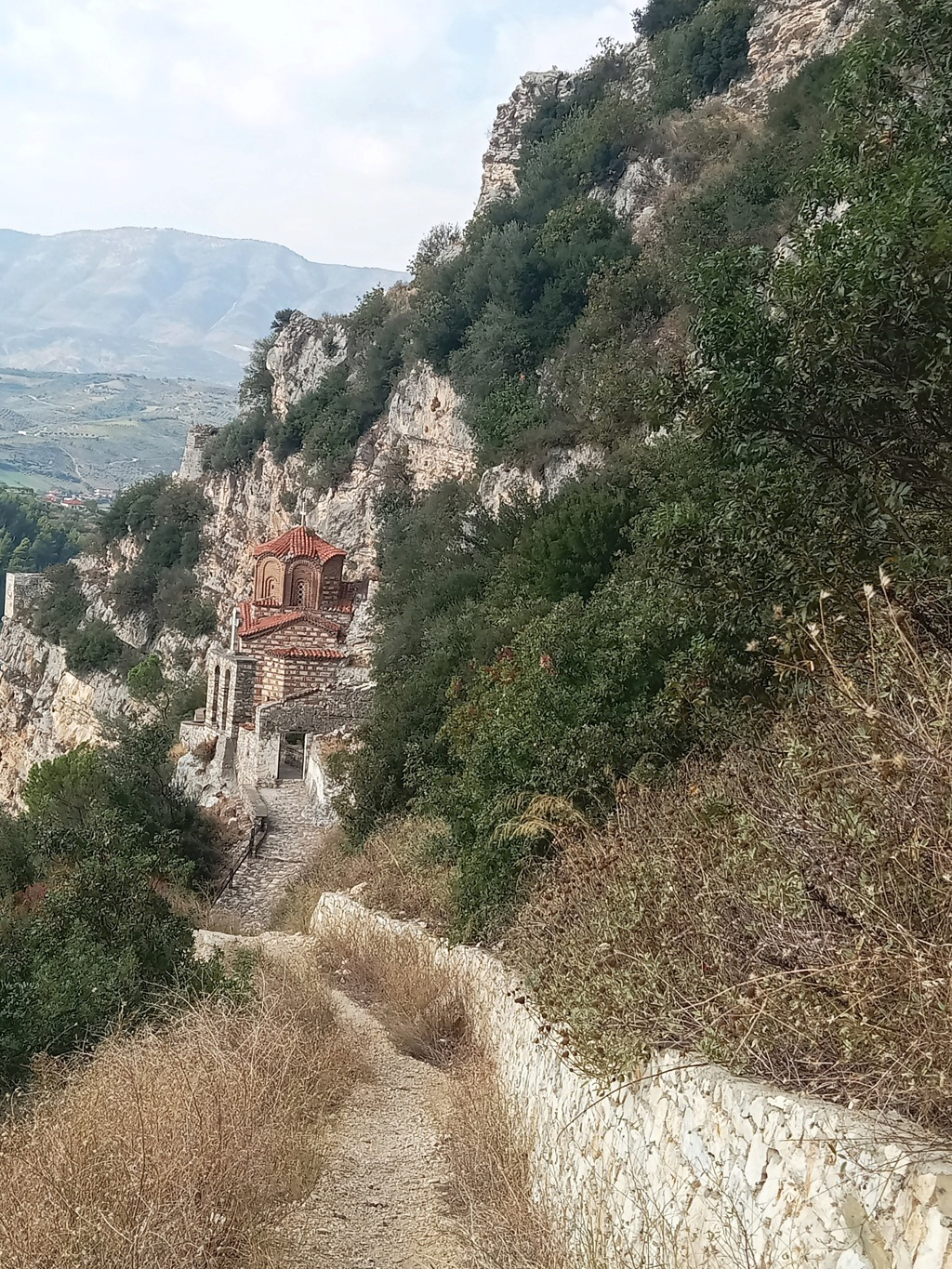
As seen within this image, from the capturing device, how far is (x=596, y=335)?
25.8 m

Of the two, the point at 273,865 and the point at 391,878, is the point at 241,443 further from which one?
the point at 391,878

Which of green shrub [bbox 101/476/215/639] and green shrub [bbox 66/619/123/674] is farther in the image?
green shrub [bbox 101/476/215/639]

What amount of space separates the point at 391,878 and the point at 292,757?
1237cm

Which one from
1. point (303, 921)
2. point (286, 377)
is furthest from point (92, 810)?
point (286, 377)

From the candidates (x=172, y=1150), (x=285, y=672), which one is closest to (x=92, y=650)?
(x=285, y=672)

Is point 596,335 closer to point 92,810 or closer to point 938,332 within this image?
point 92,810

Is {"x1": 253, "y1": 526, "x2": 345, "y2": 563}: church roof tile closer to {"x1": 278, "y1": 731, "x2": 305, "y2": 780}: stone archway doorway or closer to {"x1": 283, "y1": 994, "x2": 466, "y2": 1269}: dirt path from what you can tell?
{"x1": 278, "y1": 731, "x2": 305, "y2": 780}: stone archway doorway

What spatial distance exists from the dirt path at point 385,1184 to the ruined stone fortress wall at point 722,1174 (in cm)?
64

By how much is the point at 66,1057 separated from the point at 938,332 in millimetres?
7240

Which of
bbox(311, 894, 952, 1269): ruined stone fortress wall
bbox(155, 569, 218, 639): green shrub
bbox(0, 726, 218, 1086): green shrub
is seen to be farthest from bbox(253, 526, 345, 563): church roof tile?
bbox(311, 894, 952, 1269): ruined stone fortress wall

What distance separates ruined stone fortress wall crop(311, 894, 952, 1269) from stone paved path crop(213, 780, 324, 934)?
30.2ft

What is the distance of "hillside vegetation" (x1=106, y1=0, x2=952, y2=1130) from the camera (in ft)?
10.3

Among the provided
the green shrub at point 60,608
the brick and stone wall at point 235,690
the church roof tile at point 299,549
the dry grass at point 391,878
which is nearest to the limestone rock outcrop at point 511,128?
the church roof tile at point 299,549

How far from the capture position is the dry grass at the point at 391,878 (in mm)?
9570
